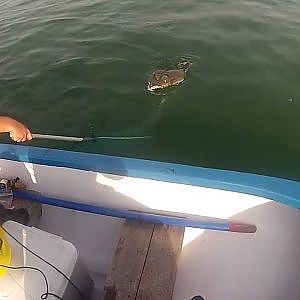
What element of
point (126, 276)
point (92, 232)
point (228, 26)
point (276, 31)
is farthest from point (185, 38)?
point (126, 276)

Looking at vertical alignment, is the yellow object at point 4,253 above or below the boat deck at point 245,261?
above

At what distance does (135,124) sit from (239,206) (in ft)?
12.4

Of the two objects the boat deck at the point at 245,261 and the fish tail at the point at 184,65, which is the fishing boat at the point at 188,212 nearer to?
the boat deck at the point at 245,261

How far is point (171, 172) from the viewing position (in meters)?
2.70

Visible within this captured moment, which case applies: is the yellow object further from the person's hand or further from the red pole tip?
the red pole tip

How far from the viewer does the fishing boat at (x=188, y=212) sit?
8.64 ft

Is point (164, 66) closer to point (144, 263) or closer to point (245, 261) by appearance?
point (245, 261)

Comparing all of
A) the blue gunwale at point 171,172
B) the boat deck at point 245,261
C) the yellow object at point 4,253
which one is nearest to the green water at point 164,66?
the boat deck at point 245,261

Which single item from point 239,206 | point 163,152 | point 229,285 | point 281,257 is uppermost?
point 239,206

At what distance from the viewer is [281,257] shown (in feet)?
8.75

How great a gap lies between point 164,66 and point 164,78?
2.34ft

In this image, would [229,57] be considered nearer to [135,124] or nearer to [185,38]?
[185,38]

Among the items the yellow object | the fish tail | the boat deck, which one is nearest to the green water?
the fish tail

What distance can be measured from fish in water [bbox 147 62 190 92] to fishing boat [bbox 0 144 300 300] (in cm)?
414
